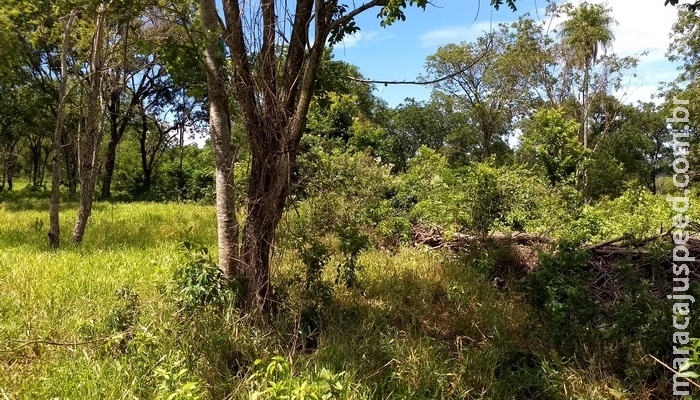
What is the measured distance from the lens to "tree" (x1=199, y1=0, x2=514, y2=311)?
131 inches

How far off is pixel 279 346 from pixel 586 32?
21.3 meters

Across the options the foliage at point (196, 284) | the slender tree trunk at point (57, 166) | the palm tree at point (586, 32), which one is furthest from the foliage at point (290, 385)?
the palm tree at point (586, 32)

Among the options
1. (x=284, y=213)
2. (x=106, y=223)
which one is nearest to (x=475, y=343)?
Result: (x=284, y=213)

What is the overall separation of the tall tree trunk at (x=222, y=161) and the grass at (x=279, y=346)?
0.35 meters

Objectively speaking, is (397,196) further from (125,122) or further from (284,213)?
(125,122)

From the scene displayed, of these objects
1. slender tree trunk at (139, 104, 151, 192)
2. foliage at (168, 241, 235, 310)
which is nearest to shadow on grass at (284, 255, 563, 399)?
foliage at (168, 241, 235, 310)

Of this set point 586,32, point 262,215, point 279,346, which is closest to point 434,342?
point 279,346

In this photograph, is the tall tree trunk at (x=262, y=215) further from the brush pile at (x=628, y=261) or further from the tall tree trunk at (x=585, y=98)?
the tall tree trunk at (x=585, y=98)

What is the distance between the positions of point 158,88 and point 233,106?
1947 centimetres

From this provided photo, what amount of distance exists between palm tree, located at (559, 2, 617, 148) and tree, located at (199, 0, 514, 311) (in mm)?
19198

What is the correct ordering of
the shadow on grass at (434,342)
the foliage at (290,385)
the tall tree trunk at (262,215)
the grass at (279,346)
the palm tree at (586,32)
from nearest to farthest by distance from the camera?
the foliage at (290,385), the grass at (279,346), the shadow on grass at (434,342), the tall tree trunk at (262,215), the palm tree at (586,32)

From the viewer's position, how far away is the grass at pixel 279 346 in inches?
103

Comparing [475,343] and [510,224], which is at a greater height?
[510,224]

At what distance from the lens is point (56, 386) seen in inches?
99.0
